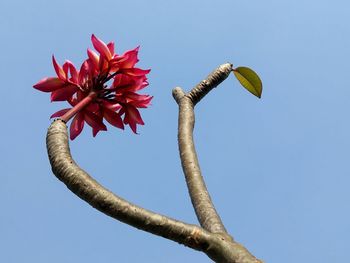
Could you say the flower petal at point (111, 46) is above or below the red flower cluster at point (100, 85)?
above

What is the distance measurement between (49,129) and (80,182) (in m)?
0.29

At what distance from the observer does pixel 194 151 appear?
5.34ft

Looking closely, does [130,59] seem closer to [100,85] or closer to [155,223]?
[100,85]

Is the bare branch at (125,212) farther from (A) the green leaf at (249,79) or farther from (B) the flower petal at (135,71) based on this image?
(A) the green leaf at (249,79)

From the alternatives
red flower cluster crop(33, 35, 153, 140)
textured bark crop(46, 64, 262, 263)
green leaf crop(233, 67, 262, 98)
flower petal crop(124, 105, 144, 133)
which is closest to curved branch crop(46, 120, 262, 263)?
textured bark crop(46, 64, 262, 263)

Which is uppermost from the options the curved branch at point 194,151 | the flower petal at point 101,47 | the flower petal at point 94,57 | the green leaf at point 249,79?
the green leaf at point 249,79

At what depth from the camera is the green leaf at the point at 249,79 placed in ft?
6.66

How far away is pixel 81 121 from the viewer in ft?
6.20

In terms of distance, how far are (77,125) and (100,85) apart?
169 millimetres

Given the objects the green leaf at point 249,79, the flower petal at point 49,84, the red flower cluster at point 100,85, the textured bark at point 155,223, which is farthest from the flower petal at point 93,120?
the textured bark at point 155,223

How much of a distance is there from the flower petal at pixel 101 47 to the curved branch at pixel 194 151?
0.87 feet

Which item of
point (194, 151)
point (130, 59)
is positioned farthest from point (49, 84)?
point (194, 151)

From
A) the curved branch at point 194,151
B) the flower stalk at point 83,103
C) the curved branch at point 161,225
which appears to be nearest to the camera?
the curved branch at point 161,225

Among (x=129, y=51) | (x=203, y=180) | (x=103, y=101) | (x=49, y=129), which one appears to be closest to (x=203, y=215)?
(x=203, y=180)
